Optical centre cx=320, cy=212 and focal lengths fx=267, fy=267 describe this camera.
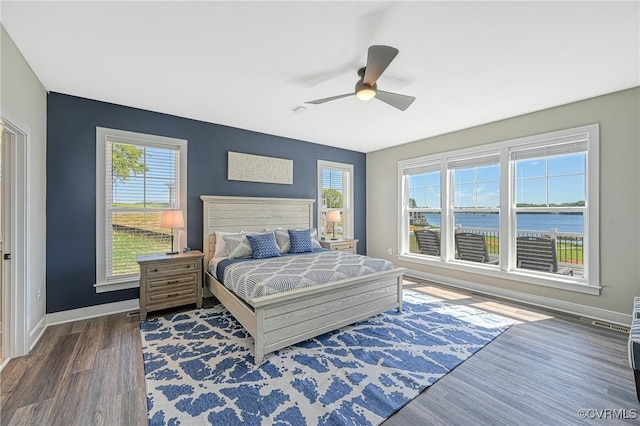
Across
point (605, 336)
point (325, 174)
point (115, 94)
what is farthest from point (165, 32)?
point (605, 336)

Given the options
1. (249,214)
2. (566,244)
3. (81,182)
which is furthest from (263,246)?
(566,244)

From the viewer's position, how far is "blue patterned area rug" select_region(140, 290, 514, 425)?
Result: 1.77 m

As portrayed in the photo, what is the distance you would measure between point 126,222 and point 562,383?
482 centimetres

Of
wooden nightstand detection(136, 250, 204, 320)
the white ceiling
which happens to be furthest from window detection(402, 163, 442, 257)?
wooden nightstand detection(136, 250, 204, 320)

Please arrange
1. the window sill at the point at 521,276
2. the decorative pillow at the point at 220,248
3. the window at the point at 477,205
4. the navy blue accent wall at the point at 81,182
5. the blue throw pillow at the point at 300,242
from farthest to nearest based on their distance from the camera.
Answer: the window at the point at 477,205, the blue throw pillow at the point at 300,242, the decorative pillow at the point at 220,248, the window sill at the point at 521,276, the navy blue accent wall at the point at 81,182

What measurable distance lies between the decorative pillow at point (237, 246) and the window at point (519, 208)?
129 inches

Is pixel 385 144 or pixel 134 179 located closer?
pixel 134 179

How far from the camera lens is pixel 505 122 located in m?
4.00

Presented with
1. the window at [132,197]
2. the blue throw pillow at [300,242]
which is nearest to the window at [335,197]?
the blue throw pillow at [300,242]

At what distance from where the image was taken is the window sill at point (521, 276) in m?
3.31

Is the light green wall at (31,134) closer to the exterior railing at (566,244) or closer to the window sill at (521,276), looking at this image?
the window sill at (521,276)

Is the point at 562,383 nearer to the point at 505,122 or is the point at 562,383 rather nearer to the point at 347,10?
the point at 347,10

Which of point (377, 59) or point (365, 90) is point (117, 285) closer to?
point (365, 90)

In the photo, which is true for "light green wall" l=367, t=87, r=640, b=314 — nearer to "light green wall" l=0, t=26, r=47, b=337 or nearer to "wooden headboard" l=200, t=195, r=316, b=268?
"wooden headboard" l=200, t=195, r=316, b=268
